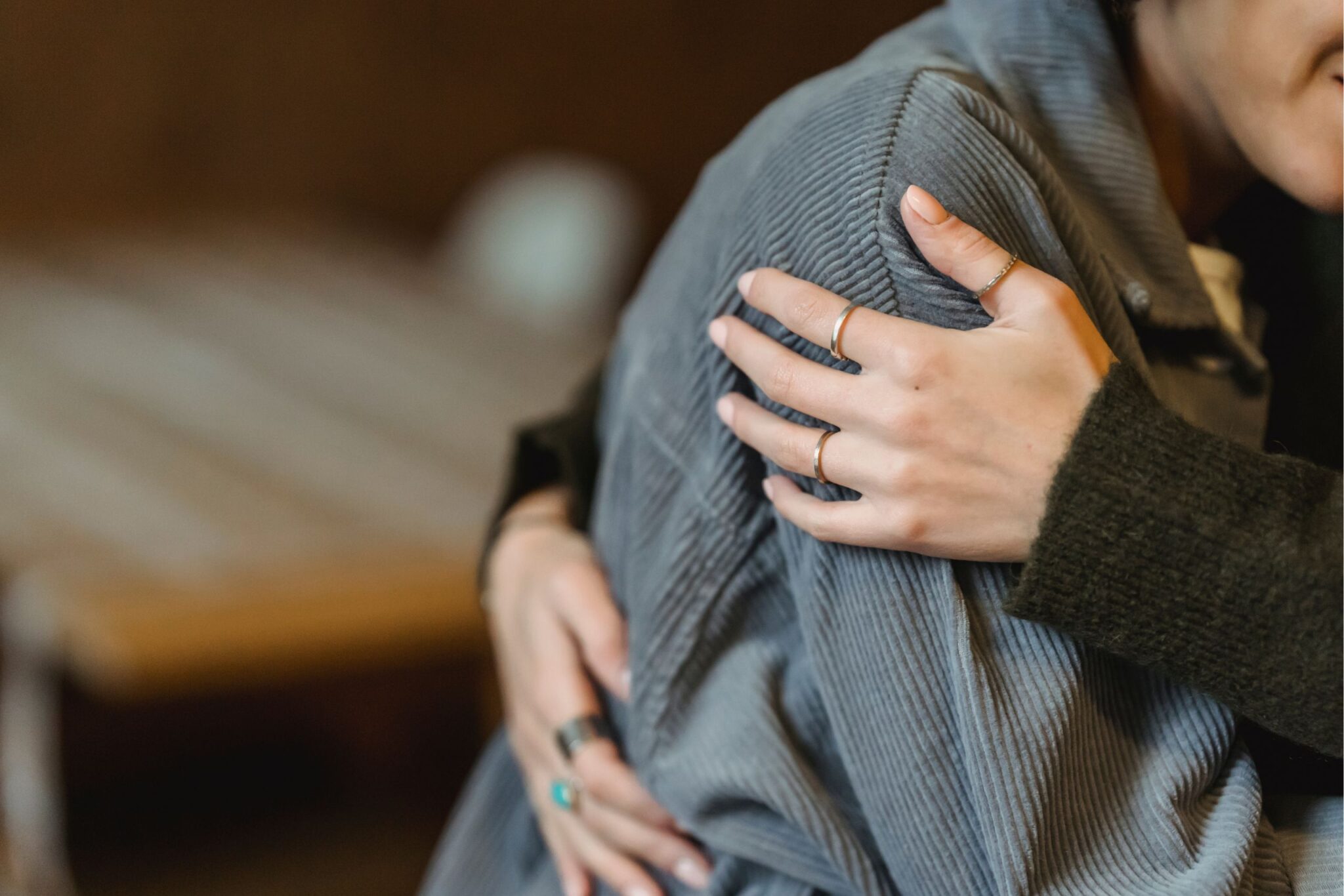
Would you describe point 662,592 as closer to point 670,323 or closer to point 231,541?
point 670,323

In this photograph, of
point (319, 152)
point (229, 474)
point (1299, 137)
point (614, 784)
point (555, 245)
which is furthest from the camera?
point (319, 152)

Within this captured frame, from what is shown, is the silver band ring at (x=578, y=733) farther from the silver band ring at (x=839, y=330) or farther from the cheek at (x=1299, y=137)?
the cheek at (x=1299, y=137)

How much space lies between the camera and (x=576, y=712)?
0.90 meters

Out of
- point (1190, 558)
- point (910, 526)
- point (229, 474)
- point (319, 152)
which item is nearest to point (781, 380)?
point (910, 526)

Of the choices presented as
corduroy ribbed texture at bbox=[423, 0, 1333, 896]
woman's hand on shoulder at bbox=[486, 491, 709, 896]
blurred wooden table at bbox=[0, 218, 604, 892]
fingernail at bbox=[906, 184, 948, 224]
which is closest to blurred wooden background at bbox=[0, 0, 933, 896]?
blurred wooden table at bbox=[0, 218, 604, 892]

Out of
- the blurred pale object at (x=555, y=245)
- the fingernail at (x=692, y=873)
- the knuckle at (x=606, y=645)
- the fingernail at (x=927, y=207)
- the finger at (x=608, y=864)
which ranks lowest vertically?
the blurred pale object at (x=555, y=245)

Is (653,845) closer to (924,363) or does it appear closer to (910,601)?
(910,601)

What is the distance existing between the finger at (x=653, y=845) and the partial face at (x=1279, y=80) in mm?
523

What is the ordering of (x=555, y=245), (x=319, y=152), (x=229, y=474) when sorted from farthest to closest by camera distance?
(x=319, y=152)
(x=555, y=245)
(x=229, y=474)

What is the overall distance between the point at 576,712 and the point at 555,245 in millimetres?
2781

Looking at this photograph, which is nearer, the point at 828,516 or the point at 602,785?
the point at 828,516

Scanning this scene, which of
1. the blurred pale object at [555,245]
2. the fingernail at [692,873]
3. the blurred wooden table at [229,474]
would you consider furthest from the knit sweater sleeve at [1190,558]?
the blurred pale object at [555,245]

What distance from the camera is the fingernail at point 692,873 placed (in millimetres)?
815

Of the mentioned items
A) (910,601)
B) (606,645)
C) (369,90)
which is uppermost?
(910,601)
